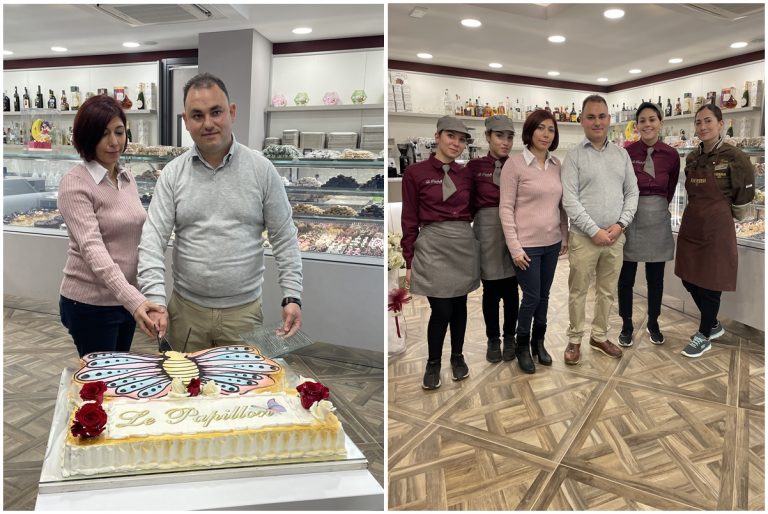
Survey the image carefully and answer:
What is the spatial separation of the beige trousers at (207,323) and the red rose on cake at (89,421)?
639 mm

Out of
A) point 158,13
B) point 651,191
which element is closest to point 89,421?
point 651,191

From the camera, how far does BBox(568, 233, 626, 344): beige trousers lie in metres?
3.23

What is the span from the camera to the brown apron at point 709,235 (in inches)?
132

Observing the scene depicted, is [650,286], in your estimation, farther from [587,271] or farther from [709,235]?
[587,271]

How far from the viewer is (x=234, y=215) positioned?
69.6 inches

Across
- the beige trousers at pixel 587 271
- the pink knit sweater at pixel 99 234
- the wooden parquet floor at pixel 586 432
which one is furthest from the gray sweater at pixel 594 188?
the pink knit sweater at pixel 99 234

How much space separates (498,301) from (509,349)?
31 cm

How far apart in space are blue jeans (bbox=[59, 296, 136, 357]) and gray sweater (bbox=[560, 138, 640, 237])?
7.60ft

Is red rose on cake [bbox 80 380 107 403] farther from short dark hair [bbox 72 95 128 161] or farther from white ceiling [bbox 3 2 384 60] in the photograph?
white ceiling [bbox 3 2 384 60]

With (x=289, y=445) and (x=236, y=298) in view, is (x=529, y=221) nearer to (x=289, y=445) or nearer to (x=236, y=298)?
(x=236, y=298)

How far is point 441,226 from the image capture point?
2.83 meters

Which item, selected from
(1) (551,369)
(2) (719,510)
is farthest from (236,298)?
(1) (551,369)

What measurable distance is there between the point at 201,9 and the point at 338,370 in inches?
135

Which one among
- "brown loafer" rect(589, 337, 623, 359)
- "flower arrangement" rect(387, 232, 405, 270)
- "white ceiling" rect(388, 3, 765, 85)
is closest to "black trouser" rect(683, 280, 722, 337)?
"brown loafer" rect(589, 337, 623, 359)
